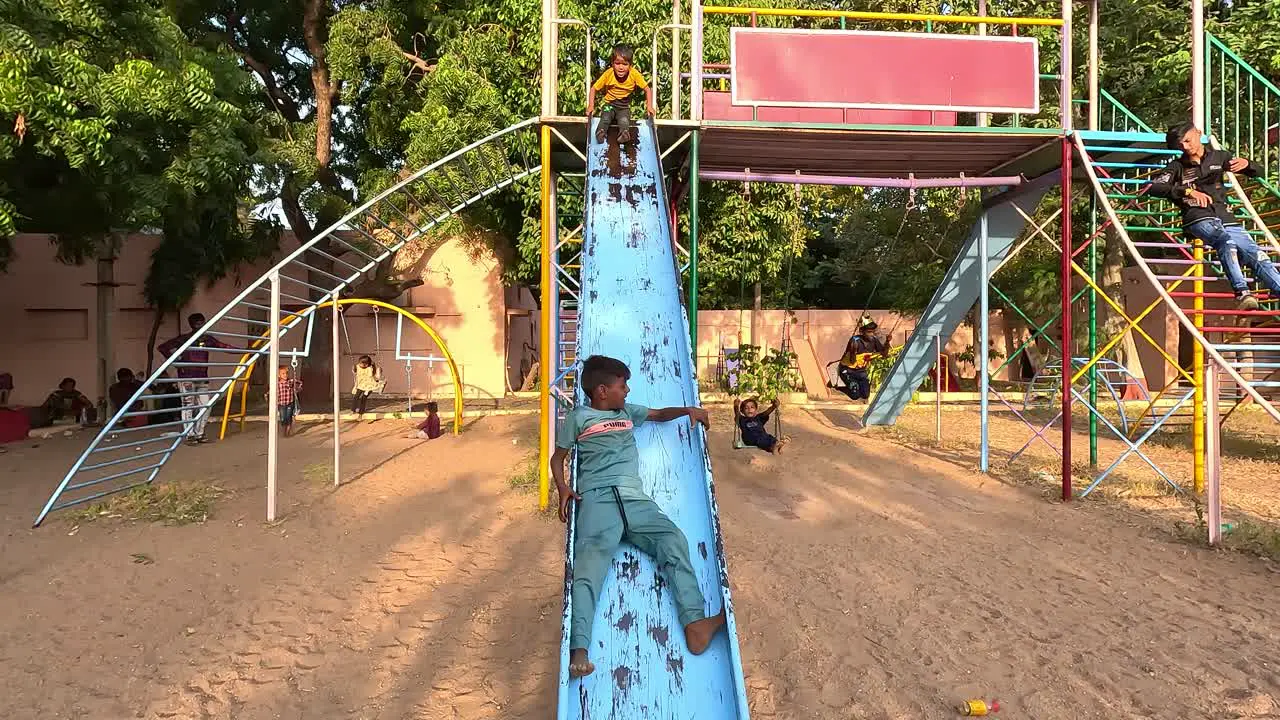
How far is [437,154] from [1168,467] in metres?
11.0

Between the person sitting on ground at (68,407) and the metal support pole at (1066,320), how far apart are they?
14323mm

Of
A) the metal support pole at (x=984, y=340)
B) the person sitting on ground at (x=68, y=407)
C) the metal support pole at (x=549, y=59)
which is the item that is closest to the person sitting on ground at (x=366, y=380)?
the person sitting on ground at (x=68, y=407)

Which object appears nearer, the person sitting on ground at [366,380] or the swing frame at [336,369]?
the swing frame at [336,369]

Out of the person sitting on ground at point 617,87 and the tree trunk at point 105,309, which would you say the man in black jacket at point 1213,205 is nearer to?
the person sitting on ground at point 617,87

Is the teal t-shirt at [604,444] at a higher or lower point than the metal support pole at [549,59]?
lower

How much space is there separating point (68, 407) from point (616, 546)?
43.9 ft

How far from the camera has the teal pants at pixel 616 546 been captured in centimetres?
301

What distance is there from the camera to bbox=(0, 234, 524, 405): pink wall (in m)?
13.5

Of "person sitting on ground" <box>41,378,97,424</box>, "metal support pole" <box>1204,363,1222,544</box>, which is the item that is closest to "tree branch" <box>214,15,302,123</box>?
"person sitting on ground" <box>41,378,97,424</box>

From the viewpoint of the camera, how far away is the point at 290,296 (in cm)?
658

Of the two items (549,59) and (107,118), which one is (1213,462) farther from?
(107,118)

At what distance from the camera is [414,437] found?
10453 millimetres

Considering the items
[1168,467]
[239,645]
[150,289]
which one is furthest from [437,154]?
[1168,467]

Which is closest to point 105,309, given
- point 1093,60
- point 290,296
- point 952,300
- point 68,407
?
point 68,407
